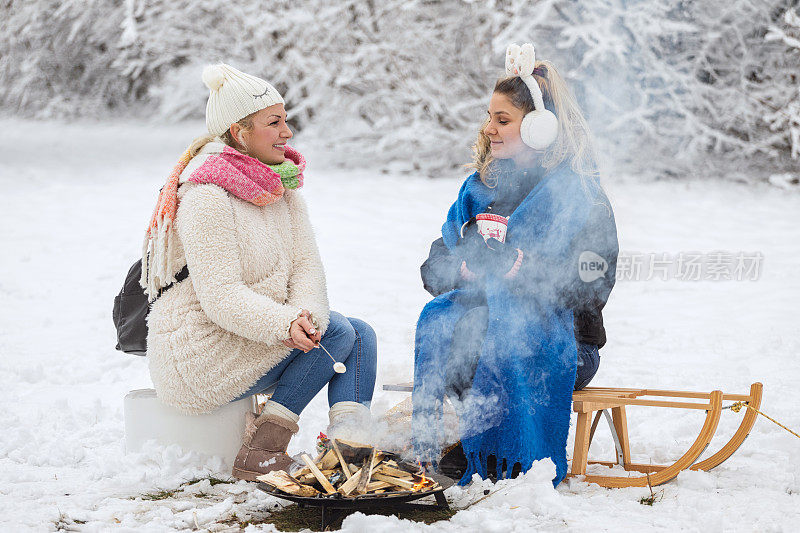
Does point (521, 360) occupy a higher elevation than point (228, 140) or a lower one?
lower

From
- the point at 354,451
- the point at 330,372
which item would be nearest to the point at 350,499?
the point at 354,451

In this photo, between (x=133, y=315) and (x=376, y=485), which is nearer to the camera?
(x=376, y=485)

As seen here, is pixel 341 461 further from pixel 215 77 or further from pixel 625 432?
pixel 215 77

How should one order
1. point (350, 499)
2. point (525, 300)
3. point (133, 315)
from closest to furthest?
1. point (350, 499)
2. point (525, 300)
3. point (133, 315)

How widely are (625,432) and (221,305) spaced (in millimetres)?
1496

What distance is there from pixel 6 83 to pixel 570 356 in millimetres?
13801

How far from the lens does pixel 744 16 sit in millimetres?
9445

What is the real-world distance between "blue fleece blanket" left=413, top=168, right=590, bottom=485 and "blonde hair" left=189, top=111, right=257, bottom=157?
89 cm

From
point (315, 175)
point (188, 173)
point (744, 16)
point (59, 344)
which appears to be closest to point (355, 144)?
point (315, 175)

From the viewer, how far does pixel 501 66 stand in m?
9.84

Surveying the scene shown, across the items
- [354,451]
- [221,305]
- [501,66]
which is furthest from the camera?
[501,66]

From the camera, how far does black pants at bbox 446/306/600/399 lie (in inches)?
110

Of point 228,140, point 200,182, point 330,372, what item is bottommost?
point 330,372

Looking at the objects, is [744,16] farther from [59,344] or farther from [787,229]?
[59,344]
